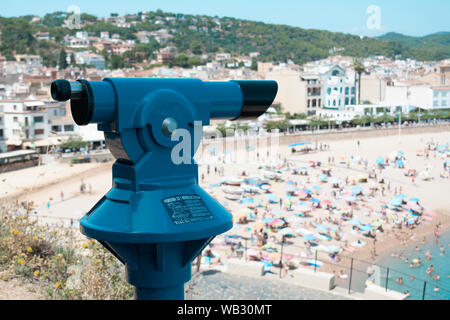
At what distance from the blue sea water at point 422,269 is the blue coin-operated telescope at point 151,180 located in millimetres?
12760

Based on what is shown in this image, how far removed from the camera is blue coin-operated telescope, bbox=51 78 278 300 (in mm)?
1348

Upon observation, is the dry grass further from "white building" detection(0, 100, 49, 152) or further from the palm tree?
the palm tree

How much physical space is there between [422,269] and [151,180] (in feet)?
55.5

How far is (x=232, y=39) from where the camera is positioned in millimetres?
152625

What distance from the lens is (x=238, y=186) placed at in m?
27.8

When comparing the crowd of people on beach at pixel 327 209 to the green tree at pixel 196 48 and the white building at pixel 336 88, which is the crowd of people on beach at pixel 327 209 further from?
the green tree at pixel 196 48

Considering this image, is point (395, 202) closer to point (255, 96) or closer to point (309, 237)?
point (309, 237)

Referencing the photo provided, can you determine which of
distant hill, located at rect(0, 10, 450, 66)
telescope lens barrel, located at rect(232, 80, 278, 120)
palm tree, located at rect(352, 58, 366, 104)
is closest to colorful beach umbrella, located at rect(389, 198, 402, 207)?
telescope lens barrel, located at rect(232, 80, 278, 120)

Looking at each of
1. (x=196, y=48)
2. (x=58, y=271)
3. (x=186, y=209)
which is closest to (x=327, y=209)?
(x=58, y=271)

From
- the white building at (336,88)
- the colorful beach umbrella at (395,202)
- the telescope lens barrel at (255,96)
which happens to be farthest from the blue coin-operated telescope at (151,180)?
the white building at (336,88)

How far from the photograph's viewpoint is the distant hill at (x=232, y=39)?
109438 mm

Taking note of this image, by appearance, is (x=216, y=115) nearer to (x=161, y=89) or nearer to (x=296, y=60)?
(x=161, y=89)

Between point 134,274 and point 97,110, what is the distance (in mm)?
453

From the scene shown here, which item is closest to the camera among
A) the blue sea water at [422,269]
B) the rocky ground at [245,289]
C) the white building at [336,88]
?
the rocky ground at [245,289]
